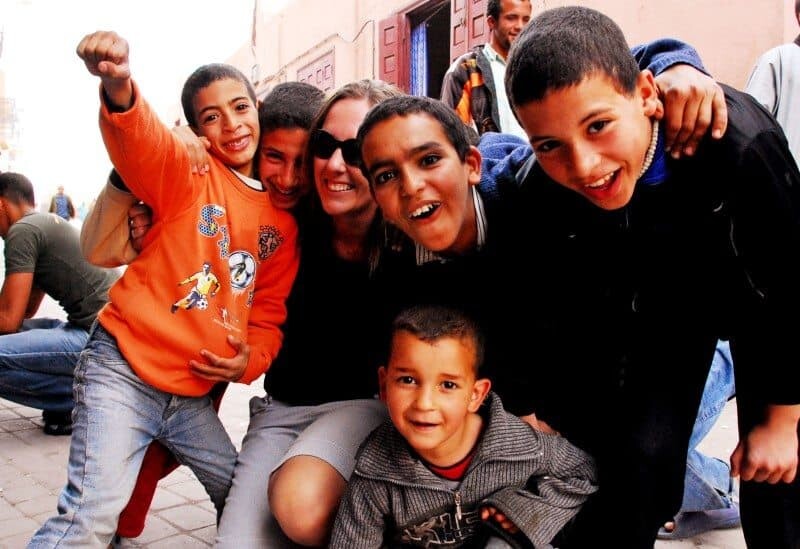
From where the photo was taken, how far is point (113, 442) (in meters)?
2.07

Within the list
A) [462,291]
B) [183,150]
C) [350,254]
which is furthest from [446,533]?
[183,150]

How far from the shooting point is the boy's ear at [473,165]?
6.76 feet

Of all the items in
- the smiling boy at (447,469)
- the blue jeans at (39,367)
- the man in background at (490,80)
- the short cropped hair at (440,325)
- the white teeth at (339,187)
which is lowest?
the blue jeans at (39,367)

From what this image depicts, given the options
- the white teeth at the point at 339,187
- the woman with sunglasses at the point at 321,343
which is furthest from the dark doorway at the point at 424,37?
the white teeth at the point at 339,187

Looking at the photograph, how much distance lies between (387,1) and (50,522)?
9.36 metres

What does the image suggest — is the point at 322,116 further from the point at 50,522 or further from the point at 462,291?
the point at 50,522

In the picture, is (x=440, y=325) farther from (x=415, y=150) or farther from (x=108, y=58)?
(x=108, y=58)

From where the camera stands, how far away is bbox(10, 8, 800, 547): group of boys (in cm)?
165

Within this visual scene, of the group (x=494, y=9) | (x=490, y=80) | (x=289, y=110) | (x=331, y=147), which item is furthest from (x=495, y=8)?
(x=331, y=147)

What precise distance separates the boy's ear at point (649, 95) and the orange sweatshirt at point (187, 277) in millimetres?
1249

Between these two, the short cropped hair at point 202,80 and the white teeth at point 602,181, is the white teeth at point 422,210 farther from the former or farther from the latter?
the short cropped hair at point 202,80

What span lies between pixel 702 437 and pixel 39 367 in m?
3.53

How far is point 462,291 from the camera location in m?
2.12

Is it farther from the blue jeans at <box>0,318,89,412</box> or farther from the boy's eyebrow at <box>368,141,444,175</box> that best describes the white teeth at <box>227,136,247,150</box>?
the blue jeans at <box>0,318,89,412</box>
